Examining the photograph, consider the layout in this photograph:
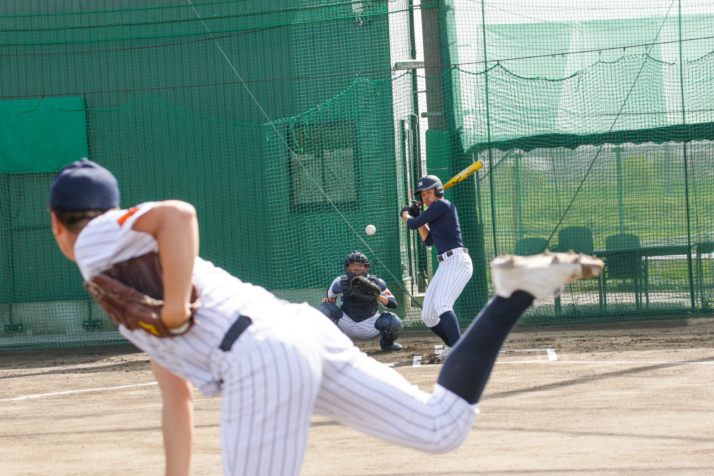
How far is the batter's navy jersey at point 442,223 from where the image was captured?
7219mm

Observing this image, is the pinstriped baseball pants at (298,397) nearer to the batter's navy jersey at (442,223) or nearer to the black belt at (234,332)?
the black belt at (234,332)

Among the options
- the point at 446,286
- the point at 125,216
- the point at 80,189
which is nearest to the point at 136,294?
the point at 125,216

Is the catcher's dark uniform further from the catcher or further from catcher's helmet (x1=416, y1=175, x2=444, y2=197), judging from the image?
catcher's helmet (x1=416, y1=175, x2=444, y2=197)

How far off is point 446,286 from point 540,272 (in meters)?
4.95

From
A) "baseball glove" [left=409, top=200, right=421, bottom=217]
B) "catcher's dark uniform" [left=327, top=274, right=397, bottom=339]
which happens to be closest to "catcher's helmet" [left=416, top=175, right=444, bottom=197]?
"baseball glove" [left=409, top=200, right=421, bottom=217]

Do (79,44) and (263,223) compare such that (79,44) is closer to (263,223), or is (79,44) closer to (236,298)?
(263,223)

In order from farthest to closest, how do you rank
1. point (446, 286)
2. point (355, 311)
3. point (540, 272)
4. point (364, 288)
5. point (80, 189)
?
point (355, 311), point (364, 288), point (446, 286), point (540, 272), point (80, 189)

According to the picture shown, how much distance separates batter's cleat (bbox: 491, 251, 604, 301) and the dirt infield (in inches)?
67.1

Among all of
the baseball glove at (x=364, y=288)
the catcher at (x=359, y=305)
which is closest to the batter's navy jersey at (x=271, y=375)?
the baseball glove at (x=364, y=288)

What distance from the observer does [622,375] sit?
6301mm

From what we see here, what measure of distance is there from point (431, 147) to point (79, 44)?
5684 mm

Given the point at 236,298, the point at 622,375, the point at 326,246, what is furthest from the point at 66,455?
the point at 326,246

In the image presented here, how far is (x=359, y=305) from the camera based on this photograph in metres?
9.03

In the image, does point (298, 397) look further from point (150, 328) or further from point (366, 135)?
point (366, 135)
